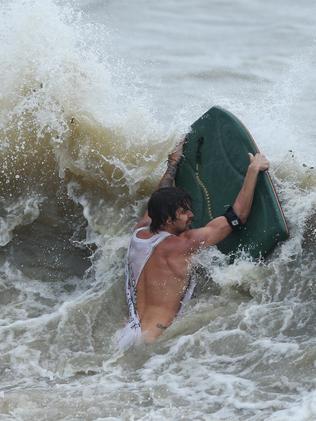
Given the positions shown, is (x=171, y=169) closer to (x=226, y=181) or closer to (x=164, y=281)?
(x=226, y=181)

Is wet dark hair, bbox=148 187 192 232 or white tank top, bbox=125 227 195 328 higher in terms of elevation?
wet dark hair, bbox=148 187 192 232

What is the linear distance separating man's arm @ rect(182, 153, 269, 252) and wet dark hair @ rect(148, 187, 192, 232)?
157 mm

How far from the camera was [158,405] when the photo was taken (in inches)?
160

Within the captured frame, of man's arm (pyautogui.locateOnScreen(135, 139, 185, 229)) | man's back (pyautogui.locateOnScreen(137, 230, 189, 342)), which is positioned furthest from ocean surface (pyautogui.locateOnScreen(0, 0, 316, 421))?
man's arm (pyautogui.locateOnScreen(135, 139, 185, 229))

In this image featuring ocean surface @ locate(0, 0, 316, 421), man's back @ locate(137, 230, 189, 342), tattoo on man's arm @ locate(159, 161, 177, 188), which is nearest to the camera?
ocean surface @ locate(0, 0, 316, 421)

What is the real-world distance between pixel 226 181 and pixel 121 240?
868mm

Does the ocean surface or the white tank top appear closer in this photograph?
the ocean surface

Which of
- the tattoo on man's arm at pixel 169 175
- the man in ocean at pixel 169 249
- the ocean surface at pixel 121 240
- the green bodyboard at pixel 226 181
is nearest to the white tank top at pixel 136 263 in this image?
the man in ocean at pixel 169 249

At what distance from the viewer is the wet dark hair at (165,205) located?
5047 mm

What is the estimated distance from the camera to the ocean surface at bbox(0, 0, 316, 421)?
13.9ft

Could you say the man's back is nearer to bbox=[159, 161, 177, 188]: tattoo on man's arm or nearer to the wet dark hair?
the wet dark hair

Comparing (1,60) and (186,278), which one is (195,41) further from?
(186,278)

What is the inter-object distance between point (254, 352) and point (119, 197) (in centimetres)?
219

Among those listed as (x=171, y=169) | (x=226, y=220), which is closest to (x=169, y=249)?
(x=226, y=220)
